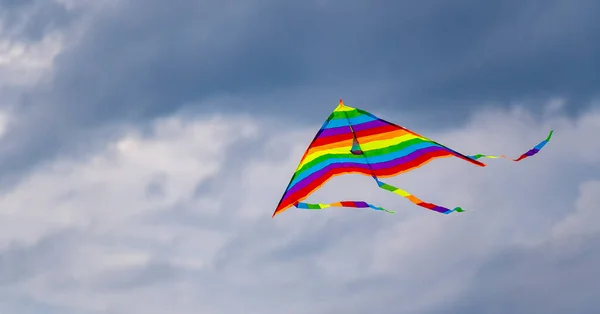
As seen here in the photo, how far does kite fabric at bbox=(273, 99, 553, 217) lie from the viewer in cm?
3550

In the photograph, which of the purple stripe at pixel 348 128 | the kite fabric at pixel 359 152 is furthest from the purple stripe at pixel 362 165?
the purple stripe at pixel 348 128

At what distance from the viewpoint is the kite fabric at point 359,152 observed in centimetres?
3550

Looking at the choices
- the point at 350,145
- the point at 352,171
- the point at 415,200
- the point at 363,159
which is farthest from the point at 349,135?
the point at 415,200

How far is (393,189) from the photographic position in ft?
108

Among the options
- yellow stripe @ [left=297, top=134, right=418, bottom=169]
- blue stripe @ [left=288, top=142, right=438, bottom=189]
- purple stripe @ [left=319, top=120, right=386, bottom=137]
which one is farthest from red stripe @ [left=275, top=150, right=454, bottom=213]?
purple stripe @ [left=319, top=120, right=386, bottom=137]

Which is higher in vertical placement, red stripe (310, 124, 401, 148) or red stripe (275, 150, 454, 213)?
red stripe (310, 124, 401, 148)

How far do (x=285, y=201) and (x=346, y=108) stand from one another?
18.9 ft

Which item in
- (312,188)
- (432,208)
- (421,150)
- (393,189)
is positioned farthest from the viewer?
(421,150)

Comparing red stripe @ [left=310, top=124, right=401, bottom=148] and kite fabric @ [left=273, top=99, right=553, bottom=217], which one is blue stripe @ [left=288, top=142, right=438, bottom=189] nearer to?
kite fabric @ [left=273, top=99, right=553, bottom=217]

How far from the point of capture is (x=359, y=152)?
37250 millimetres

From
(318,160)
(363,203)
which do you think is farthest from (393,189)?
(318,160)

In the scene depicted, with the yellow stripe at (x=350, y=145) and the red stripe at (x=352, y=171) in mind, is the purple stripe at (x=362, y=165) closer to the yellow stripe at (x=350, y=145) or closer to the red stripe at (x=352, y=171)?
the red stripe at (x=352, y=171)

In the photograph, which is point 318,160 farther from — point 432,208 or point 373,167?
point 432,208

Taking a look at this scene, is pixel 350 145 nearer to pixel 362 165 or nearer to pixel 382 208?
pixel 362 165
